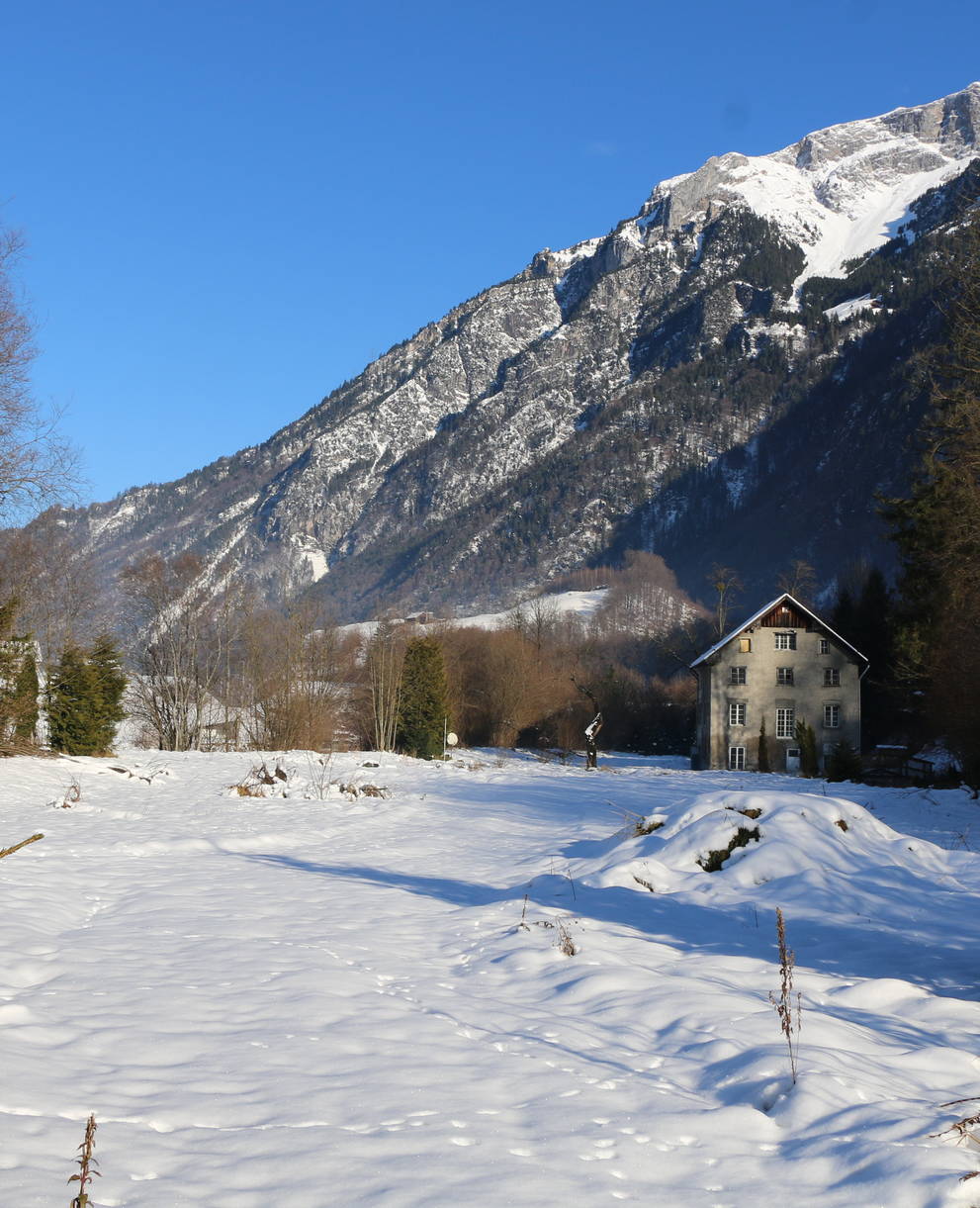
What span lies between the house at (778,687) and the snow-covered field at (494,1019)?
37.2 metres

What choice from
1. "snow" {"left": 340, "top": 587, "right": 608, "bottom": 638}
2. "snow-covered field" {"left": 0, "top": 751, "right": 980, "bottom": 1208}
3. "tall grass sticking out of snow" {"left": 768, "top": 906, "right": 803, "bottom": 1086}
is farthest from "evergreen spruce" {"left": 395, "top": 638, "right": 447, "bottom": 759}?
"snow" {"left": 340, "top": 587, "right": 608, "bottom": 638}

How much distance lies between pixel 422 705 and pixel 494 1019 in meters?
37.3

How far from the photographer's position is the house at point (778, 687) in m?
49.2

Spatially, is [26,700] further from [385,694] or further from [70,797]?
[385,694]

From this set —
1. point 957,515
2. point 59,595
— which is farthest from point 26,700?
point 957,515

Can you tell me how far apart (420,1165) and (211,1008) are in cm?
259

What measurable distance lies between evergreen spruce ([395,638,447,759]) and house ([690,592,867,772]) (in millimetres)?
15106

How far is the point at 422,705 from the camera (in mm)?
43281

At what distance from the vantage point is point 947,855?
12.6 meters

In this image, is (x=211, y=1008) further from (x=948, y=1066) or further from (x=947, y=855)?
(x=947, y=855)

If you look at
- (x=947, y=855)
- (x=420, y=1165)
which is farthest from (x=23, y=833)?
(x=947, y=855)

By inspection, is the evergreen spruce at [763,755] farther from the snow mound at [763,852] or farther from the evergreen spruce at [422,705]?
the snow mound at [763,852]

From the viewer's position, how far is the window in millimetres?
49750

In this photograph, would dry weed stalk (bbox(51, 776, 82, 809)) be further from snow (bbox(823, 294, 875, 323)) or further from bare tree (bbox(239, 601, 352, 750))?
snow (bbox(823, 294, 875, 323))
